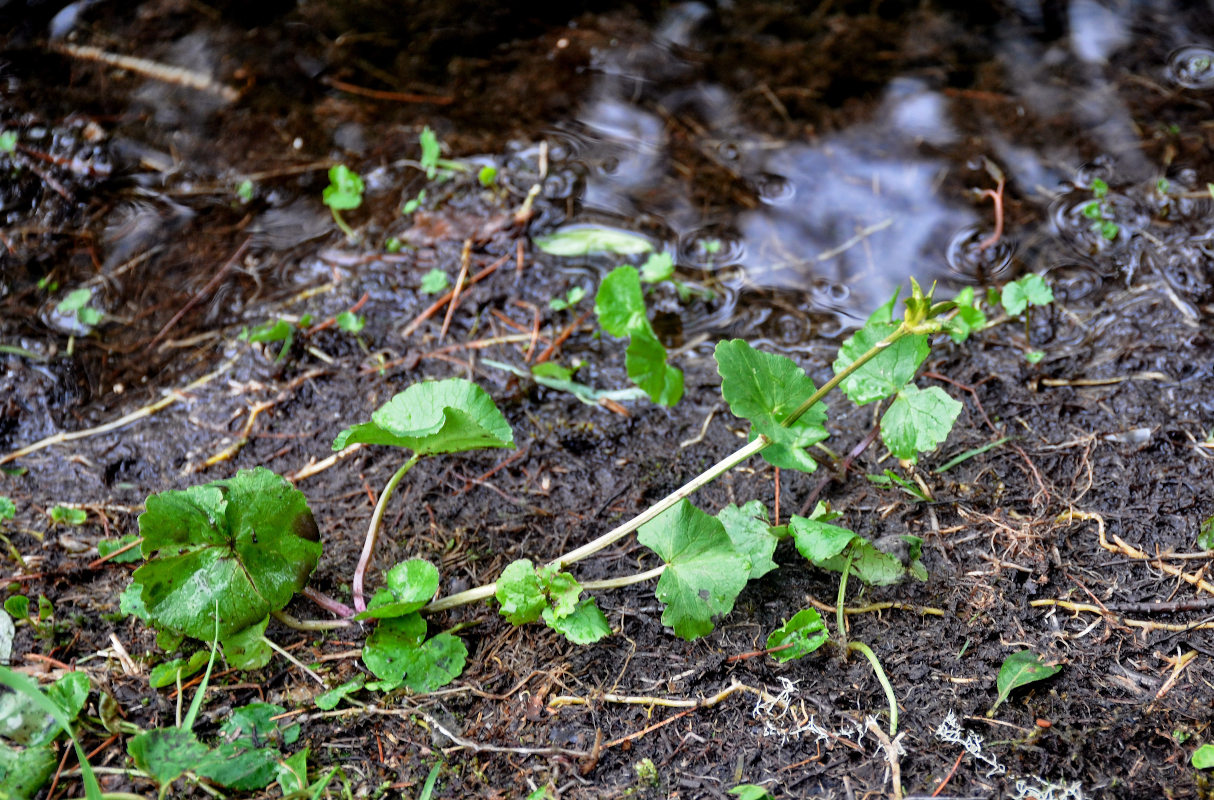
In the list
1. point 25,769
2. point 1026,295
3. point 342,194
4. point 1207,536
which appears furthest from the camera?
point 342,194

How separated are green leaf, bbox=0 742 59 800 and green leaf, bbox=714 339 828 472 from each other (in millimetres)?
1445

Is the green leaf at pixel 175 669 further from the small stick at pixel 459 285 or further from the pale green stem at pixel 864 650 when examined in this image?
the pale green stem at pixel 864 650

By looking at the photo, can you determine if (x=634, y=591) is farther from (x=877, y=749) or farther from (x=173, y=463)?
(x=173, y=463)

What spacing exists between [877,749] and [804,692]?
159mm

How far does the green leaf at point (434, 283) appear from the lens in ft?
8.62

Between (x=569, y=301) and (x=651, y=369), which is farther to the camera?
(x=569, y=301)

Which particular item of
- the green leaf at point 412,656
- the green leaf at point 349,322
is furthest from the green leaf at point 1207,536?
the green leaf at point 349,322

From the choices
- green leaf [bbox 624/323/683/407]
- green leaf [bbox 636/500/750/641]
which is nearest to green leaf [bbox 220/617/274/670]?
green leaf [bbox 636/500/750/641]

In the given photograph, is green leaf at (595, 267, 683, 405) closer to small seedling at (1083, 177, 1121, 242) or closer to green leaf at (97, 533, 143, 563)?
green leaf at (97, 533, 143, 563)

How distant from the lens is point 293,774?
4.74 ft

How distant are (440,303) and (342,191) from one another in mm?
702

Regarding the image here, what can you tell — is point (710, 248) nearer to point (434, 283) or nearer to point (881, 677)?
point (434, 283)

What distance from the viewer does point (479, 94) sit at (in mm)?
3426

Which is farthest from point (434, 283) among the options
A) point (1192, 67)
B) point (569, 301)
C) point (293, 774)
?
point (1192, 67)
